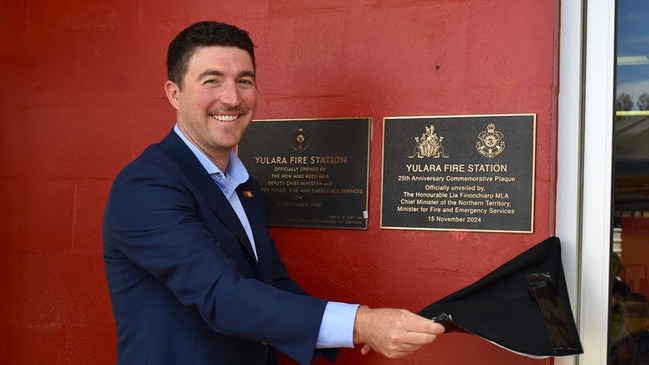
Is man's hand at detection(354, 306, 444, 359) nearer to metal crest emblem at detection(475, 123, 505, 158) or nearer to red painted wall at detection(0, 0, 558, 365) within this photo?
red painted wall at detection(0, 0, 558, 365)

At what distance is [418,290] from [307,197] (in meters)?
0.61

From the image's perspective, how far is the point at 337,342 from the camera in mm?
2184

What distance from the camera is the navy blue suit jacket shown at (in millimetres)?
2180

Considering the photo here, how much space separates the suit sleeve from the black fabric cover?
0.45 metres

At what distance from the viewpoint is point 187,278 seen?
2.22 meters

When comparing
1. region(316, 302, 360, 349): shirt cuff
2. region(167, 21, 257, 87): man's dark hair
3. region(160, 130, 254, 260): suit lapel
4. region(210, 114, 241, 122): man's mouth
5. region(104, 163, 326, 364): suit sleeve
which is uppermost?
region(167, 21, 257, 87): man's dark hair

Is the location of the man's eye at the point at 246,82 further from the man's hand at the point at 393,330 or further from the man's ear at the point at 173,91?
the man's hand at the point at 393,330

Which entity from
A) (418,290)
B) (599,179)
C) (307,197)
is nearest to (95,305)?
(307,197)

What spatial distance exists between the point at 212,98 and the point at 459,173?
1.01m

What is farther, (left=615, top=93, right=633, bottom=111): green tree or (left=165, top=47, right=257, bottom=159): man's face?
(left=615, top=93, right=633, bottom=111): green tree

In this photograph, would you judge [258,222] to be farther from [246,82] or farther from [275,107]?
[275,107]

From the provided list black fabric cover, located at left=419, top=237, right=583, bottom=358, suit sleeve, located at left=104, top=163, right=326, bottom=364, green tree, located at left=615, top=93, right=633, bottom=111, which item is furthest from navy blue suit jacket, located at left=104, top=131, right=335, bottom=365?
green tree, located at left=615, top=93, right=633, bottom=111

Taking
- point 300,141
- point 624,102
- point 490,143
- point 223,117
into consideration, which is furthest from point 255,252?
point 624,102

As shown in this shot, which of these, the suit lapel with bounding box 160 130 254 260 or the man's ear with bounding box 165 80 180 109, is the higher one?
the man's ear with bounding box 165 80 180 109
